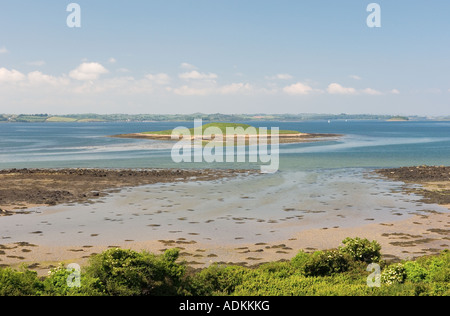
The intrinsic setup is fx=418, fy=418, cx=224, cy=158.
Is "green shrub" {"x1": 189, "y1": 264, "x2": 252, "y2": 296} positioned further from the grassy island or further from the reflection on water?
the grassy island

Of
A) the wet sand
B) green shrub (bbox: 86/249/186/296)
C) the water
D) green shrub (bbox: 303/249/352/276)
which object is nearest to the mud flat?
the water

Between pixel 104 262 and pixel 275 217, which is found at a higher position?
pixel 104 262

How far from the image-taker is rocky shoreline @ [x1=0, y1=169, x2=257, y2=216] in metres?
40.0

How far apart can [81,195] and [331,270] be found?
31.7 meters

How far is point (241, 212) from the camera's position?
35.0 m

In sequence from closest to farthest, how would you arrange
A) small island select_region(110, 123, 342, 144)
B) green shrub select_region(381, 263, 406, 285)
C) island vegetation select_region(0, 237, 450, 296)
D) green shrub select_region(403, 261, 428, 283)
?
island vegetation select_region(0, 237, 450, 296) < green shrub select_region(381, 263, 406, 285) < green shrub select_region(403, 261, 428, 283) < small island select_region(110, 123, 342, 144)

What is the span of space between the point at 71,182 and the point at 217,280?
3949 cm

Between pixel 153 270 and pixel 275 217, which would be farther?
pixel 275 217

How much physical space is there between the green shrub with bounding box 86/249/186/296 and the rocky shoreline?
76.0ft

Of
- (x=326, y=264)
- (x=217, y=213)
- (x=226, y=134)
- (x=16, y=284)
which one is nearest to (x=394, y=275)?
(x=326, y=264)

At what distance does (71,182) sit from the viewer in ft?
167
